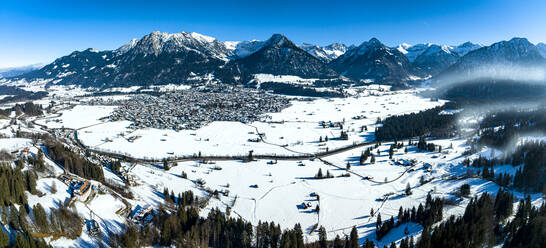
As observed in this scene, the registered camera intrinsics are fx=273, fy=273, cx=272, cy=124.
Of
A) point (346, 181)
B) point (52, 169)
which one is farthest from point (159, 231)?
point (346, 181)

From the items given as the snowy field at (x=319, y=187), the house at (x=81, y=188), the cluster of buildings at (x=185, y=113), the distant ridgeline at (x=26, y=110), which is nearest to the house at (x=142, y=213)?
the snowy field at (x=319, y=187)

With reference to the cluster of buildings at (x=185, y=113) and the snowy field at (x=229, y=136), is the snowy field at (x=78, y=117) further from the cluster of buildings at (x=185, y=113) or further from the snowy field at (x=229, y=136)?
the cluster of buildings at (x=185, y=113)

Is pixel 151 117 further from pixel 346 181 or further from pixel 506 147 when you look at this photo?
pixel 506 147

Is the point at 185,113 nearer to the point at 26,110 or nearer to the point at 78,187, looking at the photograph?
the point at 26,110

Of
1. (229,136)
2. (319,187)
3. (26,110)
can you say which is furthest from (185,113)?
(319,187)

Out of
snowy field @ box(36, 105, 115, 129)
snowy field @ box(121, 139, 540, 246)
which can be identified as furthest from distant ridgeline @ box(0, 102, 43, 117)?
snowy field @ box(121, 139, 540, 246)

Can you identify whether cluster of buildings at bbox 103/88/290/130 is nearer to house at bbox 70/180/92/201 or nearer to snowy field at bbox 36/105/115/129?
snowy field at bbox 36/105/115/129

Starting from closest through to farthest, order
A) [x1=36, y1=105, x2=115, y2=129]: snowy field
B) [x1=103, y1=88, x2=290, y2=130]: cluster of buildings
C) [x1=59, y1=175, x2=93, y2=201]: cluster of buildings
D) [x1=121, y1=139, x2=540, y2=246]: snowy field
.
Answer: [x1=59, y1=175, x2=93, y2=201]: cluster of buildings → [x1=121, y1=139, x2=540, y2=246]: snowy field → [x1=36, y1=105, x2=115, y2=129]: snowy field → [x1=103, y1=88, x2=290, y2=130]: cluster of buildings

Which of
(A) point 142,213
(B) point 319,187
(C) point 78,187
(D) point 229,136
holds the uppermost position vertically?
(D) point 229,136

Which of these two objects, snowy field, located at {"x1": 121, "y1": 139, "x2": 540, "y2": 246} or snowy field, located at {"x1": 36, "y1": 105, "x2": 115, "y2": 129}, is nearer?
snowy field, located at {"x1": 121, "y1": 139, "x2": 540, "y2": 246}

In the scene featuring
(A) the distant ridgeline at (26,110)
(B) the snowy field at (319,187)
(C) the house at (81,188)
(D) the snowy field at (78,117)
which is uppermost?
(A) the distant ridgeline at (26,110)

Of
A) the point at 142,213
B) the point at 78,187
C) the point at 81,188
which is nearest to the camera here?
the point at 142,213

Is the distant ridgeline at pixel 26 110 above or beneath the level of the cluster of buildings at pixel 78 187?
above

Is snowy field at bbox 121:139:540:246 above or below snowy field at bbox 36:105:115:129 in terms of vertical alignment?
below
